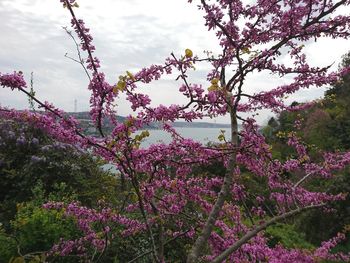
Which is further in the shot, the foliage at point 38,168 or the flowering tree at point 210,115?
the foliage at point 38,168

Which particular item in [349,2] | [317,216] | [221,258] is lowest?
[317,216]

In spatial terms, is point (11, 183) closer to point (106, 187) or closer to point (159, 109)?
point (106, 187)

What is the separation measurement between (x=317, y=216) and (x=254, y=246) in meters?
6.46

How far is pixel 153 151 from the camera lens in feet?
10.9

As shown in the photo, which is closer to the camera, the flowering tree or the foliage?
the flowering tree

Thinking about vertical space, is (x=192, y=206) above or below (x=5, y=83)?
below

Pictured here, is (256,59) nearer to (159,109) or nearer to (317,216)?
(159,109)

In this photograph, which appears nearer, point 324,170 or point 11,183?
point 324,170

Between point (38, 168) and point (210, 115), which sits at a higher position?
point (210, 115)

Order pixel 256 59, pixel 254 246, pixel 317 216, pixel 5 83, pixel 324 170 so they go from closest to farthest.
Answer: pixel 5 83
pixel 256 59
pixel 254 246
pixel 324 170
pixel 317 216

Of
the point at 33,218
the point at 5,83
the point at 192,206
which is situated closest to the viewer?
the point at 5,83

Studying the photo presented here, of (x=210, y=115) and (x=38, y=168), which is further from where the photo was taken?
(x=38, y=168)

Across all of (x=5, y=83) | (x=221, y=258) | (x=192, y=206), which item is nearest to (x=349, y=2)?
(x=221, y=258)

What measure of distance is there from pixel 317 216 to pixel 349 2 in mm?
7488
